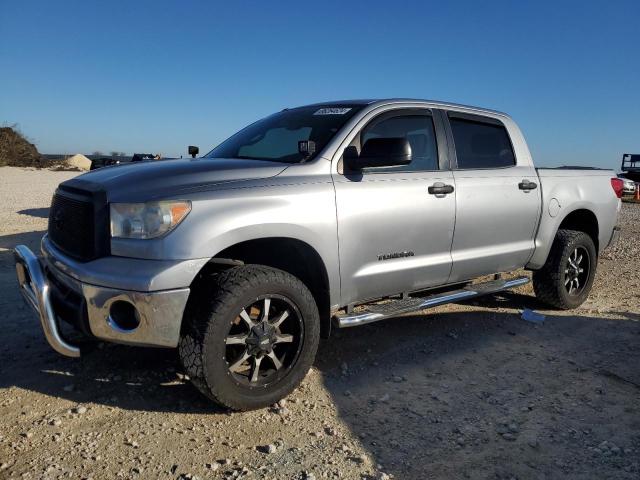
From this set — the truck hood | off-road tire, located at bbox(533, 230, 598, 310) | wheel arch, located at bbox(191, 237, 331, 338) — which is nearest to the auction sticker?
the truck hood

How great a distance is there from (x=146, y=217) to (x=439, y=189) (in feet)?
7.30

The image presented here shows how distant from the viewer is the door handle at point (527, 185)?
474cm

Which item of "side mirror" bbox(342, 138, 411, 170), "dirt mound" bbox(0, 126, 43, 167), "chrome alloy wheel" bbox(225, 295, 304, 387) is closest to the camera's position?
"chrome alloy wheel" bbox(225, 295, 304, 387)

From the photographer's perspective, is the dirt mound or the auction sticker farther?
the dirt mound

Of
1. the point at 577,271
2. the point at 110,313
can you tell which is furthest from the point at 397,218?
the point at 577,271

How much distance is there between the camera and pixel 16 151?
34844 millimetres

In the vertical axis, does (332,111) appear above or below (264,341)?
above

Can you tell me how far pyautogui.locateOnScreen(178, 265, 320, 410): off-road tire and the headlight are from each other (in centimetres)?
44

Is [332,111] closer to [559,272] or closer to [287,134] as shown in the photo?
[287,134]

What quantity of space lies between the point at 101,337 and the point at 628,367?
148 inches

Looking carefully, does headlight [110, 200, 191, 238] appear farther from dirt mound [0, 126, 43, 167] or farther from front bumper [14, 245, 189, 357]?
dirt mound [0, 126, 43, 167]

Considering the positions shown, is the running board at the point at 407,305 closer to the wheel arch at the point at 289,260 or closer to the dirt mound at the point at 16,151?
the wheel arch at the point at 289,260

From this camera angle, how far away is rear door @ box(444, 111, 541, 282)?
4273mm

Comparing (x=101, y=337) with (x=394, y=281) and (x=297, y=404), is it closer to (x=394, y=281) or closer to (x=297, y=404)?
(x=297, y=404)
